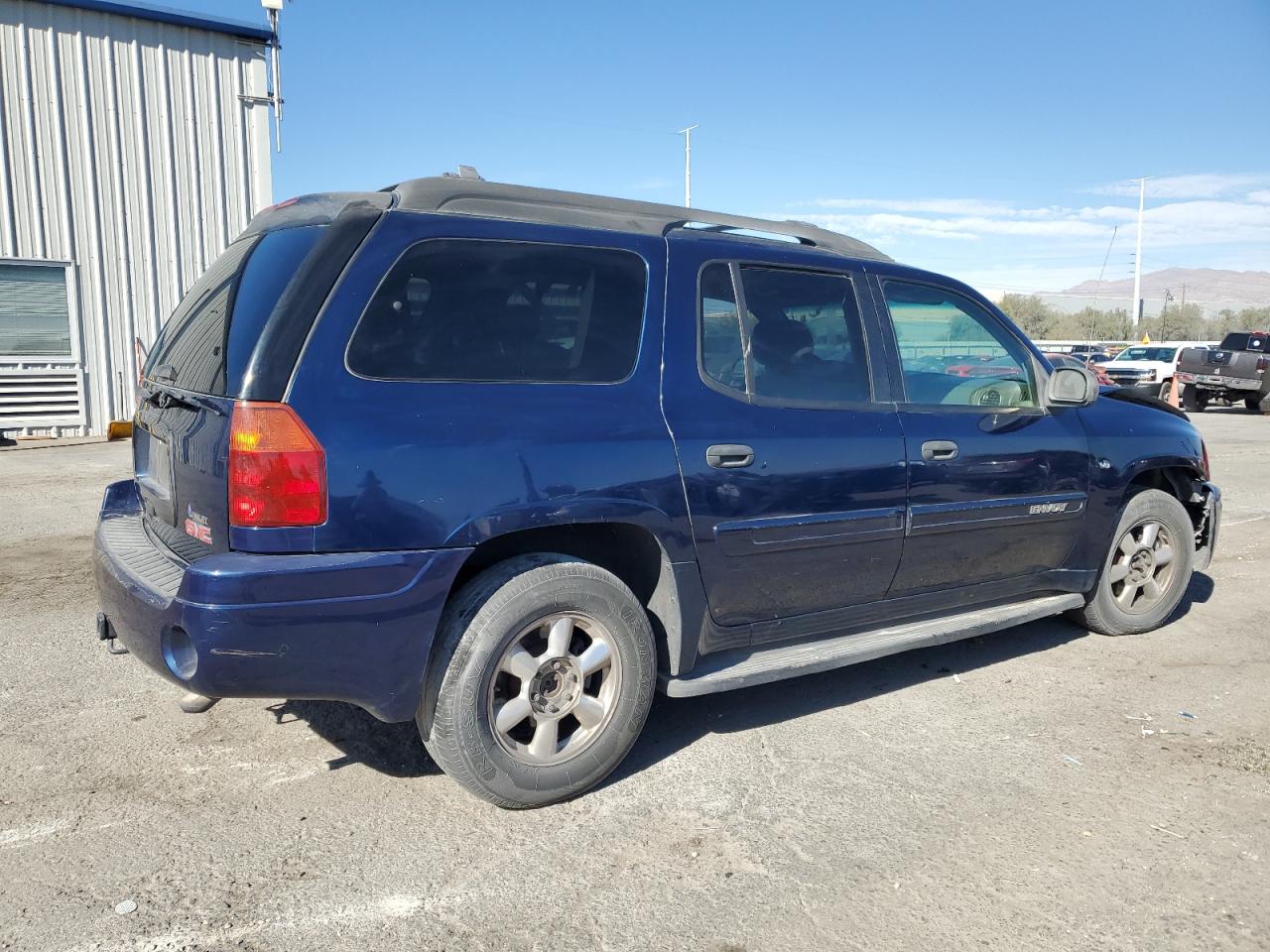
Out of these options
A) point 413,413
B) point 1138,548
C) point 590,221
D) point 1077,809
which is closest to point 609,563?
point 413,413

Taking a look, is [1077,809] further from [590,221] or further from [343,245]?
[343,245]

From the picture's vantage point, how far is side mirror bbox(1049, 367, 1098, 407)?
445cm

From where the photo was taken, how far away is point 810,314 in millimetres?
3926

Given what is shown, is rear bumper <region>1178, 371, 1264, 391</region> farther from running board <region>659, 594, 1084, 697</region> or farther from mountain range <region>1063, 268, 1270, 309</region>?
mountain range <region>1063, 268, 1270, 309</region>

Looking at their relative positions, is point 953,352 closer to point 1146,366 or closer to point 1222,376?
point 1222,376

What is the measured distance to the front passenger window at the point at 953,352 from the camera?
4.16 metres

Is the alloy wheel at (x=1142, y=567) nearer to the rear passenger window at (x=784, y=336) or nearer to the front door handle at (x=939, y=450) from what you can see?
the front door handle at (x=939, y=450)

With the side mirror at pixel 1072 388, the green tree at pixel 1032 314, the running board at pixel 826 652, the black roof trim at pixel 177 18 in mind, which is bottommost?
the running board at pixel 826 652

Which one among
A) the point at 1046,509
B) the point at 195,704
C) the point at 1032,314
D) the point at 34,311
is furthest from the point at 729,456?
the point at 1032,314

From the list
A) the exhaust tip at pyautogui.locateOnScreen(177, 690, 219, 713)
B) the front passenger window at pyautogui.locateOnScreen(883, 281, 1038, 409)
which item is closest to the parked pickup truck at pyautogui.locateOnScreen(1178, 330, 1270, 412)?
the front passenger window at pyautogui.locateOnScreen(883, 281, 1038, 409)

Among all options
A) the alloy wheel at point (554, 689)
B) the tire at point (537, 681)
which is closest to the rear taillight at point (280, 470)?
the tire at point (537, 681)

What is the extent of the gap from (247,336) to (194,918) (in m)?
1.61

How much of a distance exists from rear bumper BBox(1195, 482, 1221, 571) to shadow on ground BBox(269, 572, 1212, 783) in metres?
0.78

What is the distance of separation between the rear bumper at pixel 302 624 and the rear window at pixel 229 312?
0.57 m
